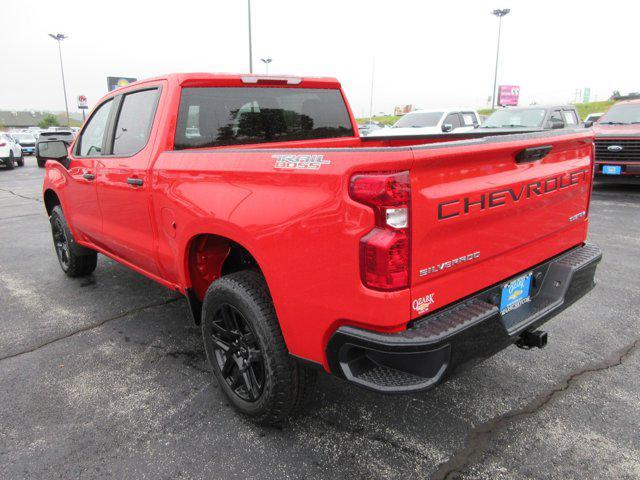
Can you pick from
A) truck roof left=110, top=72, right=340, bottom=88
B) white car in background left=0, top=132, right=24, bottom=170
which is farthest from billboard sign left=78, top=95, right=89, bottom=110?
truck roof left=110, top=72, right=340, bottom=88

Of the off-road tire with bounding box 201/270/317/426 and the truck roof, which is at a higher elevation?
the truck roof

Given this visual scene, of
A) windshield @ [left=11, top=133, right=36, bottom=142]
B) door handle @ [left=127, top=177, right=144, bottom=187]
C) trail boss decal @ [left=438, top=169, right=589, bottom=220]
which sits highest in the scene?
trail boss decal @ [left=438, top=169, right=589, bottom=220]

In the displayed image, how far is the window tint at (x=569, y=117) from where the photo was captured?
37.5ft

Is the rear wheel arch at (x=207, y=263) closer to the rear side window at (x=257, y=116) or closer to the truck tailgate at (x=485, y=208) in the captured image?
the rear side window at (x=257, y=116)

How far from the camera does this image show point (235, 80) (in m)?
3.32

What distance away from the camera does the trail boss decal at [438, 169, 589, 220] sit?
1904mm

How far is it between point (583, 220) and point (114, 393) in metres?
3.07

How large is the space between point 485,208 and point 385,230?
0.55m

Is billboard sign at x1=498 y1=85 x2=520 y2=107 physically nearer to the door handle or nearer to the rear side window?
the rear side window

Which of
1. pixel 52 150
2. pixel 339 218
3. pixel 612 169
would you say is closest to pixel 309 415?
pixel 339 218

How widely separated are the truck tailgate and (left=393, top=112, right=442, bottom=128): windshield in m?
11.9

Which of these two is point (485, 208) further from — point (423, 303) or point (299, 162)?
point (299, 162)

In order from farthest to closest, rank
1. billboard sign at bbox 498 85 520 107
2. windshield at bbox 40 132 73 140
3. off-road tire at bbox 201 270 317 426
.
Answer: billboard sign at bbox 498 85 520 107 → windshield at bbox 40 132 73 140 → off-road tire at bbox 201 270 317 426

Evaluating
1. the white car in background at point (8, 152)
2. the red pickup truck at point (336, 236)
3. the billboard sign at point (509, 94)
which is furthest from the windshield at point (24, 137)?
the billboard sign at point (509, 94)
